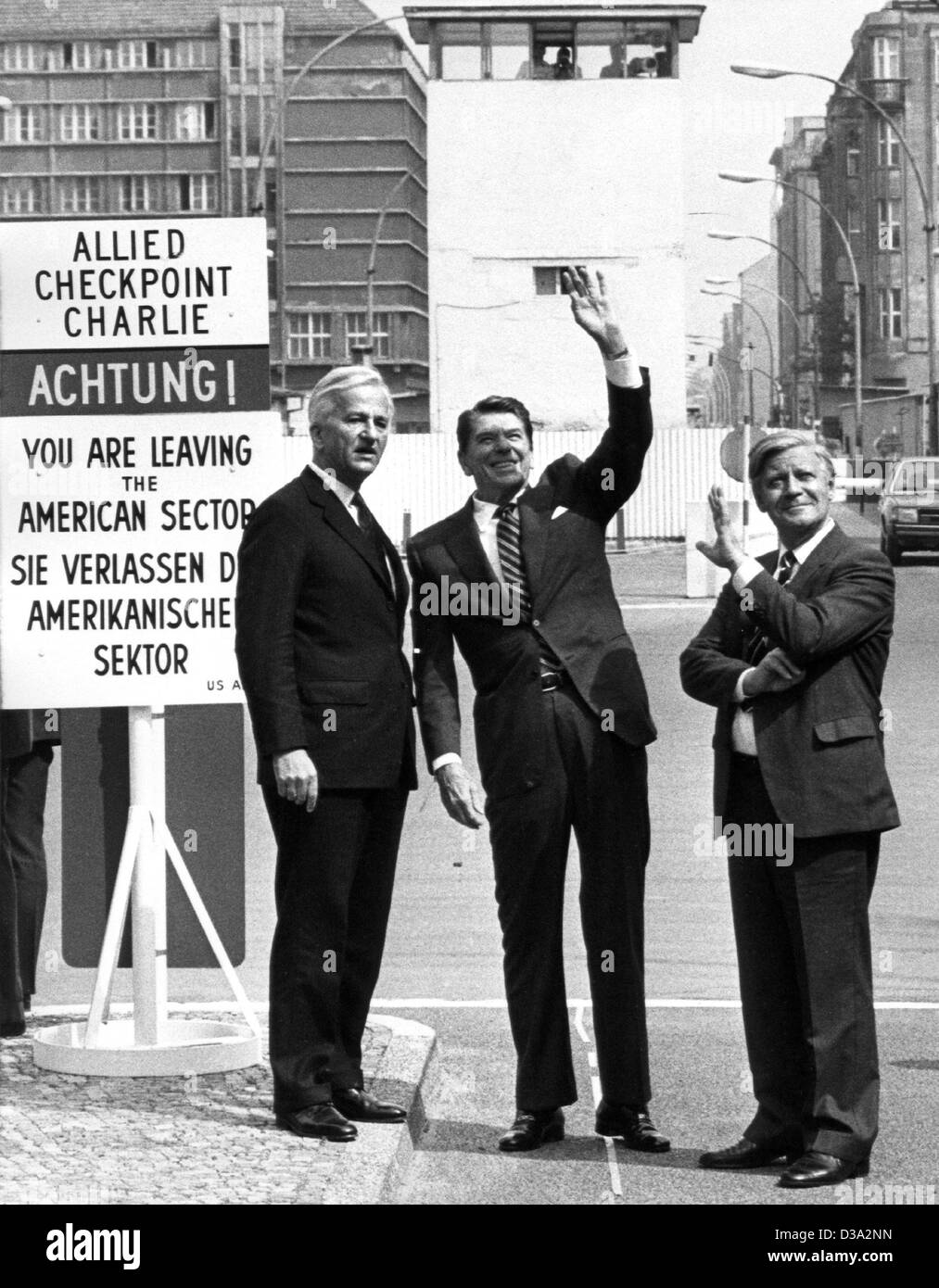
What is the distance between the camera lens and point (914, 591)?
30750 mm

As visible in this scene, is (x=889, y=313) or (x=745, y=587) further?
(x=889, y=313)

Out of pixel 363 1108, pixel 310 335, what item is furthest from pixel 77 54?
pixel 363 1108

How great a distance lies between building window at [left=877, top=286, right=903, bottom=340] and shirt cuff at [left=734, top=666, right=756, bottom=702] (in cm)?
10121

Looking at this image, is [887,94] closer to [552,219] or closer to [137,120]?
[552,219]

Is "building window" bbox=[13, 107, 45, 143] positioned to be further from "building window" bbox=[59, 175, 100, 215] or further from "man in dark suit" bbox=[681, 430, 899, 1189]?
"man in dark suit" bbox=[681, 430, 899, 1189]

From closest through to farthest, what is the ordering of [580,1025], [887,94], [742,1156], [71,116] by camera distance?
[742,1156] → [580,1025] → [887,94] → [71,116]

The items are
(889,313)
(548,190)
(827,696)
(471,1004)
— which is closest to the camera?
(827,696)

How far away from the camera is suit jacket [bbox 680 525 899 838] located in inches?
212

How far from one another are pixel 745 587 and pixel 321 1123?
66.7 inches

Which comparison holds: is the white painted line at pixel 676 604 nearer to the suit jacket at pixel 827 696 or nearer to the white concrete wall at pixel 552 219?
the suit jacket at pixel 827 696

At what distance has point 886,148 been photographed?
108000 mm

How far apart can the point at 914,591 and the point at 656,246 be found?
30.2m

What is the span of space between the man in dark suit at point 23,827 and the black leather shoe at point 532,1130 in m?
1.84

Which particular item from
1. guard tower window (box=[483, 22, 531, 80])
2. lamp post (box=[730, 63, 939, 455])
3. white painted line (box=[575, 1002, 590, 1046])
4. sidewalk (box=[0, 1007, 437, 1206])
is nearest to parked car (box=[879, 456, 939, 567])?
lamp post (box=[730, 63, 939, 455])
